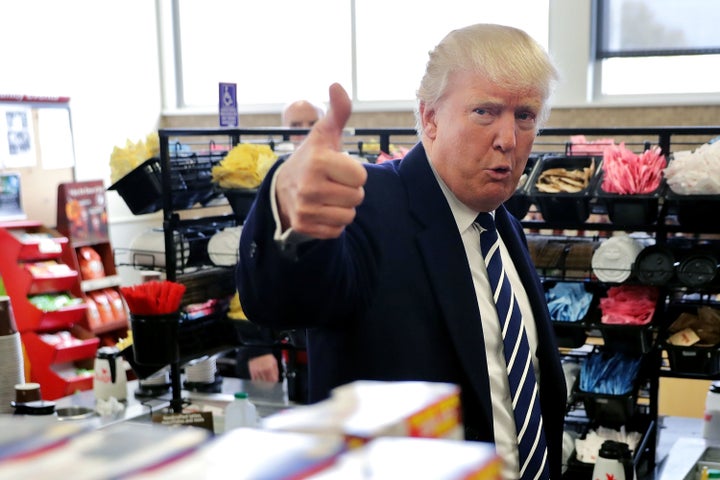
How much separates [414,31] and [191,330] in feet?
16.1

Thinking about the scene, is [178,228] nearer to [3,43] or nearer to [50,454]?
[50,454]

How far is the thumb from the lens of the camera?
0.87 meters

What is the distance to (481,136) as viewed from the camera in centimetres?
154

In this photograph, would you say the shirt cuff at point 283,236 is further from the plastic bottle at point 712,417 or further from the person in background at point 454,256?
the plastic bottle at point 712,417

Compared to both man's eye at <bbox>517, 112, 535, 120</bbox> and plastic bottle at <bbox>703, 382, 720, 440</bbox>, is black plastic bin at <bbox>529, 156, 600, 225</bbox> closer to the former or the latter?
plastic bottle at <bbox>703, 382, 720, 440</bbox>

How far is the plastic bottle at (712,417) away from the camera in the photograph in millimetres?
2941

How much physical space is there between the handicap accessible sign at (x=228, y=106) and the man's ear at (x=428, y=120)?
2.23 meters

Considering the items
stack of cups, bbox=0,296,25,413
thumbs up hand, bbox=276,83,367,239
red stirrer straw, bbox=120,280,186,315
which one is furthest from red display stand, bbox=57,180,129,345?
thumbs up hand, bbox=276,83,367,239

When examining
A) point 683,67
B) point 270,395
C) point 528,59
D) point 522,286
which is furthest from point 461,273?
point 683,67

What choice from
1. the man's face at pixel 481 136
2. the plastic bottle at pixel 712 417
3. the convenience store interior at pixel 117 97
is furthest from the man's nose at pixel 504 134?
the convenience store interior at pixel 117 97

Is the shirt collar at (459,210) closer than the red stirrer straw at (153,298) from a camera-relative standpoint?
Yes

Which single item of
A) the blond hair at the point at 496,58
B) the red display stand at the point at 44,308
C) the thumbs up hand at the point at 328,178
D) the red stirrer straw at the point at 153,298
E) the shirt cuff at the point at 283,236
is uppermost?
the blond hair at the point at 496,58

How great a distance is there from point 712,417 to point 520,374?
5.61 feet

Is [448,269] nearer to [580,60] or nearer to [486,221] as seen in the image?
[486,221]
